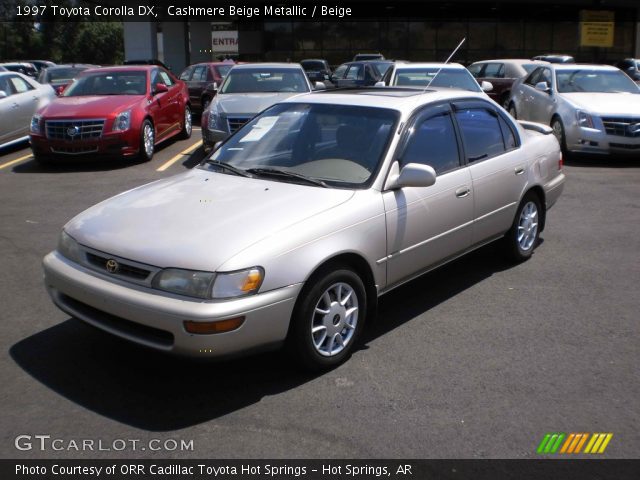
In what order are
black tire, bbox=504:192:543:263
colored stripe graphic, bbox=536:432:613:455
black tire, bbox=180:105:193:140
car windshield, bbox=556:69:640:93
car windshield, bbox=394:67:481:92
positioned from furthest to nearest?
1. black tire, bbox=180:105:193:140
2. car windshield, bbox=556:69:640:93
3. car windshield, bbox=394:67:481:92
4. black tire, bbox=504:192:543:263
5. colored stripe graphic, bbox=536:432:613:455

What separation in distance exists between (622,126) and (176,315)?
981cm

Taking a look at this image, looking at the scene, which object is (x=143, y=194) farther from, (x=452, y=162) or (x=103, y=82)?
(x=103, y=82)

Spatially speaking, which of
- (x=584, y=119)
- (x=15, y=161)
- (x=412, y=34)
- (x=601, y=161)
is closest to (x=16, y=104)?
(x=15, y=161)

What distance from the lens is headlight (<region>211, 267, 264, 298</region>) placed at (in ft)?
11.6

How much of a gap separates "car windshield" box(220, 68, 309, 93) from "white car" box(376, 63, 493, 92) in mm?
1594

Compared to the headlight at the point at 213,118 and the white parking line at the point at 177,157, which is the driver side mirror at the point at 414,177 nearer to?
the headlight at the point at 213,118

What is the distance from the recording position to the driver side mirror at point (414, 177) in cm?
439

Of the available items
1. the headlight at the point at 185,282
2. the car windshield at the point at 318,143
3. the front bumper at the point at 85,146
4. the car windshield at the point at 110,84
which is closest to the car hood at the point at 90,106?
the car windshield at the point at 110,84

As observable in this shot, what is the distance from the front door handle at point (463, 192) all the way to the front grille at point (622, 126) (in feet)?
→ 23.5

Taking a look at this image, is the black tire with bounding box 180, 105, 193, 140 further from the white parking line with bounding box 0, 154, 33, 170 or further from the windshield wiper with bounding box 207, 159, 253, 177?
the windshield wiper with bounding box 207, 159, 253, 177

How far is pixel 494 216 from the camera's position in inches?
220

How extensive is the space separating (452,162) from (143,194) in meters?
2.26

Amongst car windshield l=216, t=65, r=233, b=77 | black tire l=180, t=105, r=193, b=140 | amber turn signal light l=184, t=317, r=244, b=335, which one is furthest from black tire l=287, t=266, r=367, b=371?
car windshield l=216, t=65, r=233, b=77
